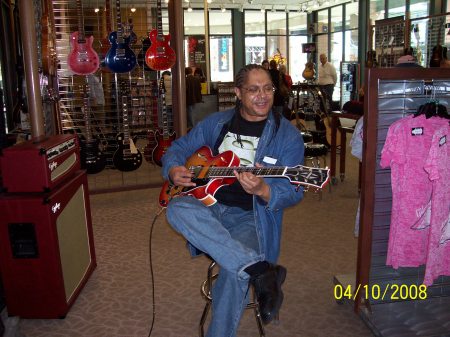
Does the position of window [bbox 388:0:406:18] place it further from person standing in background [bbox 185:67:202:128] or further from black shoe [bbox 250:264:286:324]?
black shoe [bbox 250:264:286:324]

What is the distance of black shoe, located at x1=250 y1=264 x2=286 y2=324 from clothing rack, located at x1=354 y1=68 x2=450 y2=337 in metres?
0.75

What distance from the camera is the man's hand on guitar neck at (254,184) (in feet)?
6.24

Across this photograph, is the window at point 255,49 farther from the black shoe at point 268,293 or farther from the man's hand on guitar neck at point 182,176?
the black shoe at point 268,293

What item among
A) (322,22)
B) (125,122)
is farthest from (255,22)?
(125,122)

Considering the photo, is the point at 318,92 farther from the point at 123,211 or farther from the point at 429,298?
the point at 429,298

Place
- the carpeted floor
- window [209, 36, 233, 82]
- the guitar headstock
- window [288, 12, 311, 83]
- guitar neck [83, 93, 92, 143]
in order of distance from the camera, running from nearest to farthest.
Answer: the guitar headstock, the carpeted floor, guitar neck [83, 93, 92, 143], window [209, 36, 233, 82], window [288, 12, 311, 83]

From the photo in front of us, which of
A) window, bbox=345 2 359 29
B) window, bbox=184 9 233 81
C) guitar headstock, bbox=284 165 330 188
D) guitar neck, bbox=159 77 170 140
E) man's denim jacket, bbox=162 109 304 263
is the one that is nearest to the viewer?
guitar headstock, bbox=284 165 330 188

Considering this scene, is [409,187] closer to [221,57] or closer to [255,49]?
[221,57]

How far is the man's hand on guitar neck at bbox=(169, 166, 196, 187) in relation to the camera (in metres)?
2.23

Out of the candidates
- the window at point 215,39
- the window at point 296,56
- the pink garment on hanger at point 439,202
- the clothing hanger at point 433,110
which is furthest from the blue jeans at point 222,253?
the window at point 296,56

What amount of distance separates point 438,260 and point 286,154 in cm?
106

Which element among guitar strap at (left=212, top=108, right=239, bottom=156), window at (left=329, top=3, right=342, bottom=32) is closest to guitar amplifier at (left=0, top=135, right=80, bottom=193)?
guitar strap at (left=212, top=108, right=239, bottom=156)

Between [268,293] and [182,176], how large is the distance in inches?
27.7
